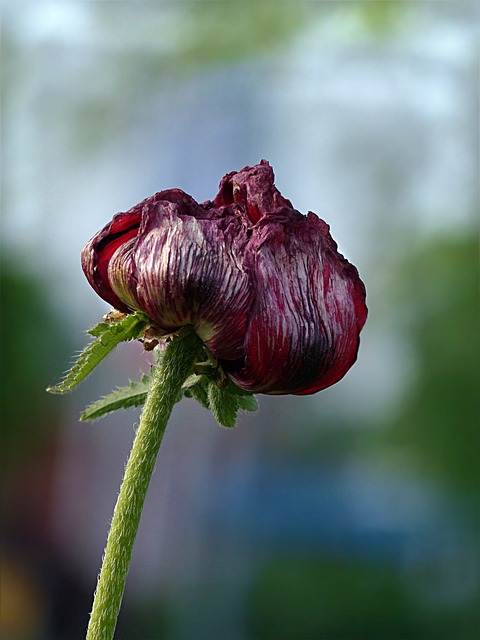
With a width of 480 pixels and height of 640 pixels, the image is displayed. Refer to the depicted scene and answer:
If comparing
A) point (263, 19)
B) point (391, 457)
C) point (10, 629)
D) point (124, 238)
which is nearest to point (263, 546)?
point (391, 457)

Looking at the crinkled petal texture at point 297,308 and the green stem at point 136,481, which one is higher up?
the crinkled petal texture at point 297,308

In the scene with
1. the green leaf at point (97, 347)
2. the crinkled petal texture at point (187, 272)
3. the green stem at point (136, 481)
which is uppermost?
the crinkled petal texture at point (187, 272)

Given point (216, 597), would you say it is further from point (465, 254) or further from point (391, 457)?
point (465, 254)
